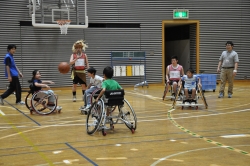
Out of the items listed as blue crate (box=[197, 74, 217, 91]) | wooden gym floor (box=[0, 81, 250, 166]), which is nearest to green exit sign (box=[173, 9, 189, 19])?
blue crate (box=[197, 74, 217, 91])

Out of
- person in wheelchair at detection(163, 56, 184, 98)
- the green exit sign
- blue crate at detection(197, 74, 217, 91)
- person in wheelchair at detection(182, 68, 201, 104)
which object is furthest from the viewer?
the green exit sign

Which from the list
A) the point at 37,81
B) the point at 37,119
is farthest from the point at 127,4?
the point at 37,119

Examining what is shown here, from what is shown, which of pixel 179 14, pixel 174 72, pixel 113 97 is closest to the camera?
pixel 113 97

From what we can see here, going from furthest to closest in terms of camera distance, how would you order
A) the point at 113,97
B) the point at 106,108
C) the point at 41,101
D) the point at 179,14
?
the point at 179,14
the point at 41,101
the point at 106,108
the point at 113,97

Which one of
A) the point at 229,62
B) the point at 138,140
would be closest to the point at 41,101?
the point at 138,140

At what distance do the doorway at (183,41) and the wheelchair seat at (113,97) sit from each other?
10.4 meters

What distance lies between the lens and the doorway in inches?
631

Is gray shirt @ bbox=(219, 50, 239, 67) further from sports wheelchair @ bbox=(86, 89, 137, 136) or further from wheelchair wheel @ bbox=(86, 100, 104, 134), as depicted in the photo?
wheelchair wheel @ bbox=(86, 100, 104, 134)

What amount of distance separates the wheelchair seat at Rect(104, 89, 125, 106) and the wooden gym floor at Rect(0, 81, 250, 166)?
49 centimetres

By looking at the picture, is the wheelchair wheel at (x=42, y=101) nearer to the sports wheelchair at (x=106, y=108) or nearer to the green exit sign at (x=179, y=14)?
the sports wheelchair at (x=106, y=108)

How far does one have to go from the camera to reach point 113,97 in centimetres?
557

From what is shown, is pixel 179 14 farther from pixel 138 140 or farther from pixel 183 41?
pixel 138 140

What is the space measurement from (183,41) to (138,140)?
1295 centimetres

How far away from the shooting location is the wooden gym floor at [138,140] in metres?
4.17
